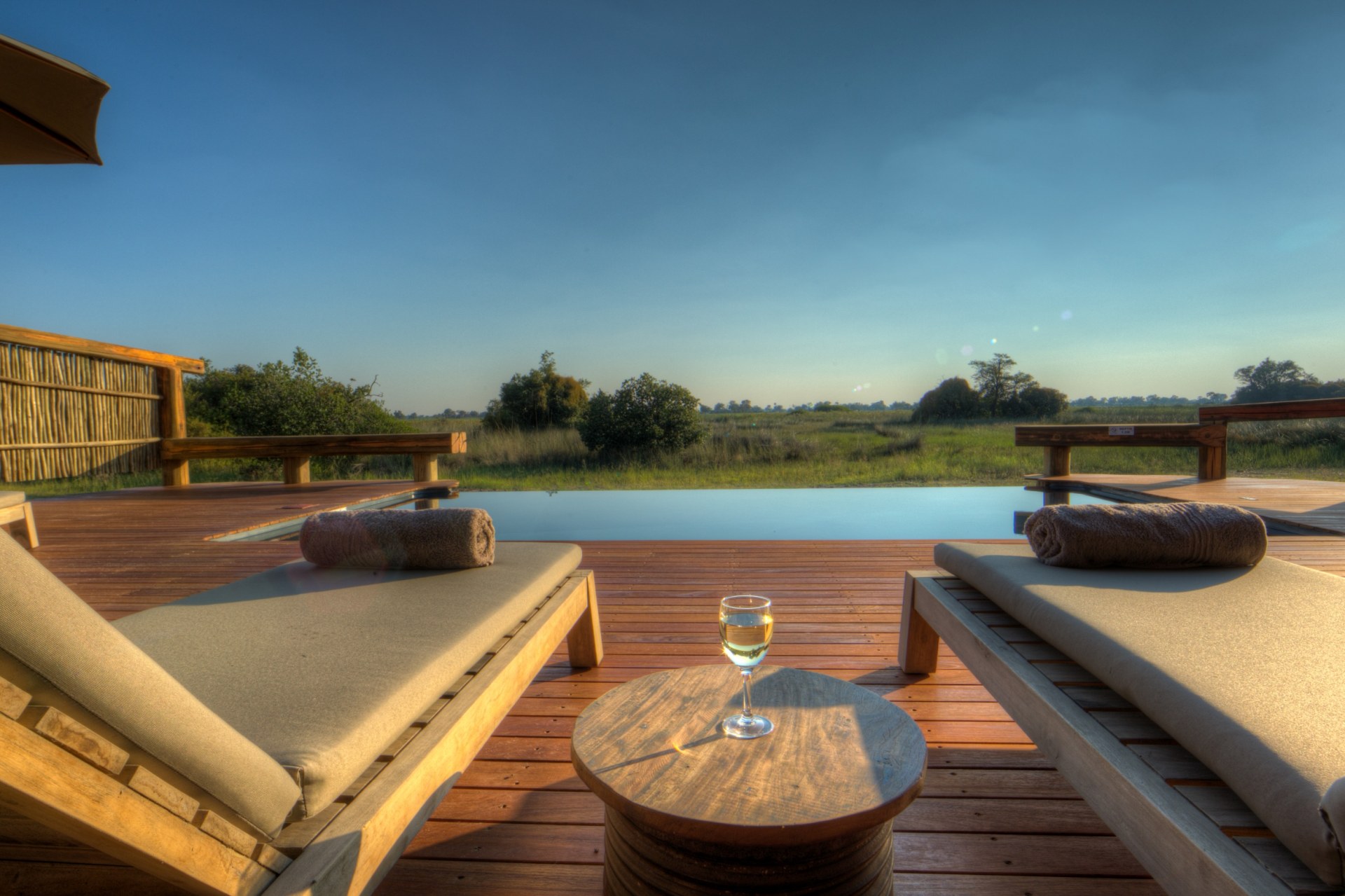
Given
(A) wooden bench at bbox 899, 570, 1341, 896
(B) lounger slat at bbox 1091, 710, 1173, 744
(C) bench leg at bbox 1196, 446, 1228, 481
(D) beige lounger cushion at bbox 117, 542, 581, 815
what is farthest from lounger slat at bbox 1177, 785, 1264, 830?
(C) bench leg at bbox 1196, 446, 1228, 481

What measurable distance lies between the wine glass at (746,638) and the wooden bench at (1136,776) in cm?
49

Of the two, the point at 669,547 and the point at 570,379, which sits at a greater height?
the point at 570,379

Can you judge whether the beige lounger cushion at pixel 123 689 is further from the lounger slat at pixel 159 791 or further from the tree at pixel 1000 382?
the tree at pixel 1000 382

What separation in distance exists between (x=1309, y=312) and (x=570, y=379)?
1181 centimetres

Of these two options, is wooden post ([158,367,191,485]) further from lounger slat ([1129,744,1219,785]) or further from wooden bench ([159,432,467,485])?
lounger slat ([1129,744,1219,785])

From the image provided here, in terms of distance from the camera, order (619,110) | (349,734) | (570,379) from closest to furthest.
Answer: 1. (349,734)
2. (619,110)
3. (570,379)

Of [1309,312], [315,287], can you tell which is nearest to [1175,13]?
[1309,312]

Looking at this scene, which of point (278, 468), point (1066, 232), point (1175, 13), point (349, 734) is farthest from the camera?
point (278, 468)

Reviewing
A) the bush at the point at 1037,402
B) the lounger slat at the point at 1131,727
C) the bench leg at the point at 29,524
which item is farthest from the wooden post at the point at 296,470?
the bush at the point at 1037,402

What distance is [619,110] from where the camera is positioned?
7.08 m

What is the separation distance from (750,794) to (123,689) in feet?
2.12

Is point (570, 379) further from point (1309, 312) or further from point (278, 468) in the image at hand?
point (1309, 312)

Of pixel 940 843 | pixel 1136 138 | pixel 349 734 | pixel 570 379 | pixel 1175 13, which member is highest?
pixel 1175 13

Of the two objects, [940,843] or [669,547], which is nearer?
[940,843]
